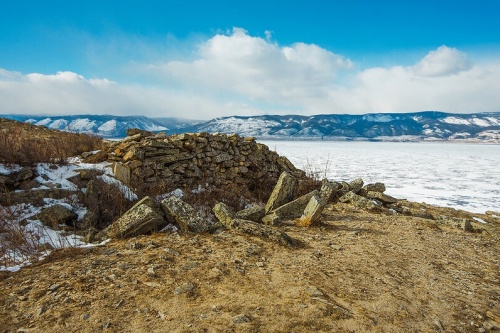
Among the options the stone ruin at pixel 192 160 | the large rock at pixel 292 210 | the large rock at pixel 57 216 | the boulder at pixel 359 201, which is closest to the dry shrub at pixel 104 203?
the large rock at pixel 57 216

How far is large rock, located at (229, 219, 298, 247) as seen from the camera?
5145mm

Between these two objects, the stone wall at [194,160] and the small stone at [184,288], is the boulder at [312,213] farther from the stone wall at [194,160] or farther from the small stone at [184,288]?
the stone wall at [194,160]

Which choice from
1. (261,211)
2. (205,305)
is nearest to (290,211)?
(261,211)

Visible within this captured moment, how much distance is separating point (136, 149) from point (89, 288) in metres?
6.15

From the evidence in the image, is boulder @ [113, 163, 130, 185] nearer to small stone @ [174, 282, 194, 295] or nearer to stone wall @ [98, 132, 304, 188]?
stone wall @ [98, 132, 304, 188]

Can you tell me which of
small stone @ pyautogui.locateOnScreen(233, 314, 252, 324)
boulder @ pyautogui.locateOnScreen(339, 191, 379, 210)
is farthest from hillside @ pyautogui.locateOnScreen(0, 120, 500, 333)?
boulder @ pyautogui.locateOnScreen(339, 191, 379, 210)

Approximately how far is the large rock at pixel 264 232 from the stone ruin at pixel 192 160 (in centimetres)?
398

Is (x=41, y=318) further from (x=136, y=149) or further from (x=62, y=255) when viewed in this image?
(x=136, y=149)

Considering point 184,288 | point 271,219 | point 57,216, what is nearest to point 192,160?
point 271,219

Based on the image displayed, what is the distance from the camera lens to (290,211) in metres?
7.39

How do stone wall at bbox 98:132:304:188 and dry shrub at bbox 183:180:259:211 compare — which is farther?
stone wall at bbox 98:132:304:188

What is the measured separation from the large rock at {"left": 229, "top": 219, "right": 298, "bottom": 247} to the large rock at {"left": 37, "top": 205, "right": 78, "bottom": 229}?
336cm

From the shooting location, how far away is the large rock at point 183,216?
5.45 metres

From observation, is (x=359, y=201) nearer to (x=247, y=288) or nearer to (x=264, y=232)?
(x=264, y=232)
